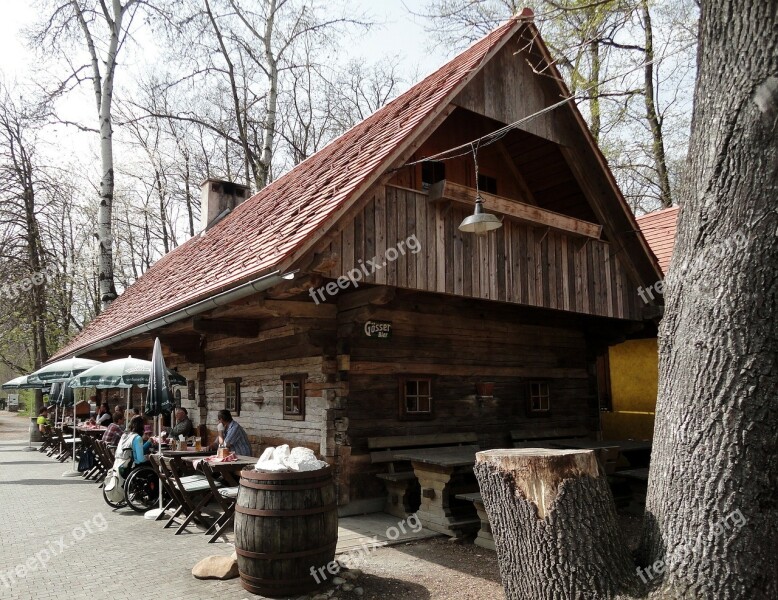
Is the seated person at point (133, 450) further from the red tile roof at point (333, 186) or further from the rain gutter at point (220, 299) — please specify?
the red tile roof at point (333, 186)

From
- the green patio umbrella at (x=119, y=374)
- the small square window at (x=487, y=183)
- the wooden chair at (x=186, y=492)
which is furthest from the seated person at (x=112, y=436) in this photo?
the small square window at (x=487, y=183)

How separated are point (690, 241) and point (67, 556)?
683cm

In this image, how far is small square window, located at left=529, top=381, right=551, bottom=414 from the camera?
10.6 m

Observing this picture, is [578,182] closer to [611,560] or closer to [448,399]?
[448,399]

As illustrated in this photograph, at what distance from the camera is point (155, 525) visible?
315 inches

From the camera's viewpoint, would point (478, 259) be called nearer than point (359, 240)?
No

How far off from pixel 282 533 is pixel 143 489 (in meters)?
4.82

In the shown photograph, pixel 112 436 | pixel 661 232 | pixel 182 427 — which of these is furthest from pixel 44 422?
pixel 661 232

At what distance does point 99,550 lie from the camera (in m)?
6.81

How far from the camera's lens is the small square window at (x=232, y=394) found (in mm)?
10867

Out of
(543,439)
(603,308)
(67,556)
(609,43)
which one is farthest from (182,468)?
(609,43)

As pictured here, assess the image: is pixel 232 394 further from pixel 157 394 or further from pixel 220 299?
pixel 220 299

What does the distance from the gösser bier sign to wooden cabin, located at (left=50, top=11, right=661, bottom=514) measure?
0.02m

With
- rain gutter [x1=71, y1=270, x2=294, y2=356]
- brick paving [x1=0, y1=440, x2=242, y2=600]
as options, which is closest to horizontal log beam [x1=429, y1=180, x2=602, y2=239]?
rain gutter [x1=71, y1=270, x2=294, y2=356]
